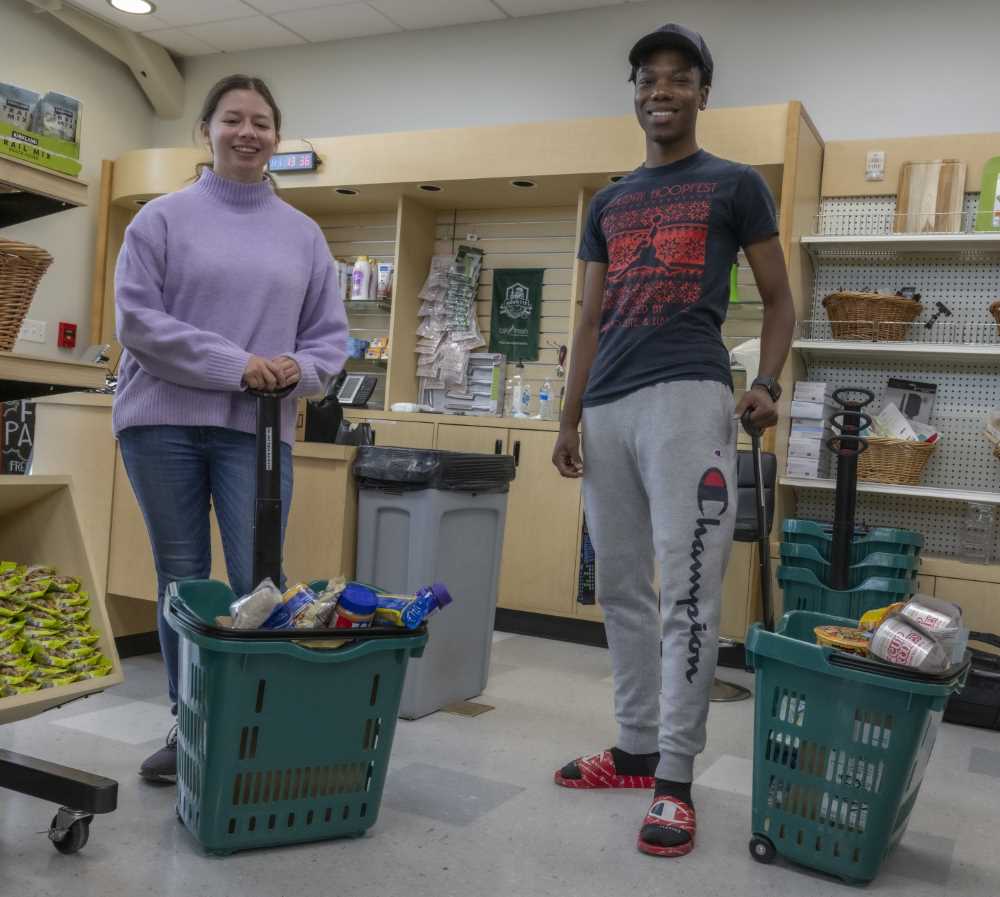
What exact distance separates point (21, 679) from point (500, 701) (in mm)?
1625

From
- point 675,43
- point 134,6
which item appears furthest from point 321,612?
point 134,6

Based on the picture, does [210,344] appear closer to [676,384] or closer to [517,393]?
[676,384]

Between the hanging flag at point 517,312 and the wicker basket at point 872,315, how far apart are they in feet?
5.11

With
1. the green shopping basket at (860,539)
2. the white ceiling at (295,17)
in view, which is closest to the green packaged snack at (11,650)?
the green shopping basket at (860,539)

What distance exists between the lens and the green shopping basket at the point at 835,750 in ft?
5.69

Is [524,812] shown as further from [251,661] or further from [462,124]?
[462,124]

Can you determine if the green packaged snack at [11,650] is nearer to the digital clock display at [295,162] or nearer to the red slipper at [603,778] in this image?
the red slipper at [603,778]

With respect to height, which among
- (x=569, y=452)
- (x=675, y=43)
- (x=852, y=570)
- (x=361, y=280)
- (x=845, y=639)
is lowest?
(x=852, y=570)

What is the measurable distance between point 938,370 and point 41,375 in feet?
11.7

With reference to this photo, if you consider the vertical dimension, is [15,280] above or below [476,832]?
above

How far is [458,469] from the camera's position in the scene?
282 centimetres

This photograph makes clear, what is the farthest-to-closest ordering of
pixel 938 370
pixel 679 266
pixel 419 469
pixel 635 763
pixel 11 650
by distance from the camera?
1. pixel 938 370
2. pixel 419 469
3. pixel 635 763
4. pixel 679 266
5. pixel 11 650

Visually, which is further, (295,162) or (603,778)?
(295,162)

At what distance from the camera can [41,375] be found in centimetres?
173
